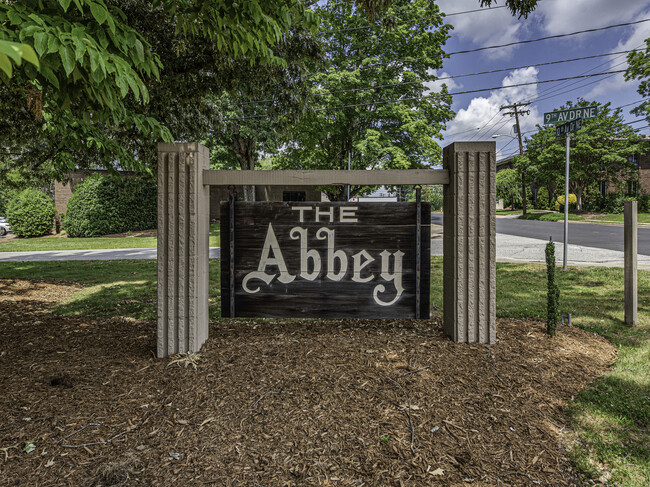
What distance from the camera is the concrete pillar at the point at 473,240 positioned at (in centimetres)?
325

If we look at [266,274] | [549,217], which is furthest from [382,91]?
[549,217]

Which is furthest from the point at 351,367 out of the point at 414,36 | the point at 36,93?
the point at 414,36

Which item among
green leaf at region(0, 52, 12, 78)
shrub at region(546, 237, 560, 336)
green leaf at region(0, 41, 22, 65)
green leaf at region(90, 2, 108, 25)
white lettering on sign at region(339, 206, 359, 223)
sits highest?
green leaf at region(90, 2, 108, 25)

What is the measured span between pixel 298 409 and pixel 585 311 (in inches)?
184

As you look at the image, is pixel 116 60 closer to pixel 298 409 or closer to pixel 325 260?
pixel 325 260

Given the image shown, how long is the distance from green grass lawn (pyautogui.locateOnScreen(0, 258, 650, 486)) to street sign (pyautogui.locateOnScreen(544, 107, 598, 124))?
3.03 m

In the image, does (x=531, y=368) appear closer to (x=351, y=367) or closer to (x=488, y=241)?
(x=488, y=241)

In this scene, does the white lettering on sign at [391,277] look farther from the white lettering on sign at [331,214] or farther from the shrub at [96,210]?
the shrub at [96,210]

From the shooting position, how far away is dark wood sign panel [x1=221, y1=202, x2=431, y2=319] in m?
3.46

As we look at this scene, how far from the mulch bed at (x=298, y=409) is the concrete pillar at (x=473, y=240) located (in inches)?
9.4

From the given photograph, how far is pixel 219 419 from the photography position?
236cm

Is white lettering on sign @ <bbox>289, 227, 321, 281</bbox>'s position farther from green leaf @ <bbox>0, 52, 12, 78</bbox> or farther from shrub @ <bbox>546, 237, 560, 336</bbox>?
green leaf @ <bbox>0, 52, 12, 78</bbox>

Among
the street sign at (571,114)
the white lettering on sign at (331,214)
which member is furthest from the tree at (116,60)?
the street sign at (571,114)

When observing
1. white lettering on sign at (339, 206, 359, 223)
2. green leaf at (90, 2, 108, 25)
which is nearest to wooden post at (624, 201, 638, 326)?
white lettering on sign at (339, 206, 359, 223)
